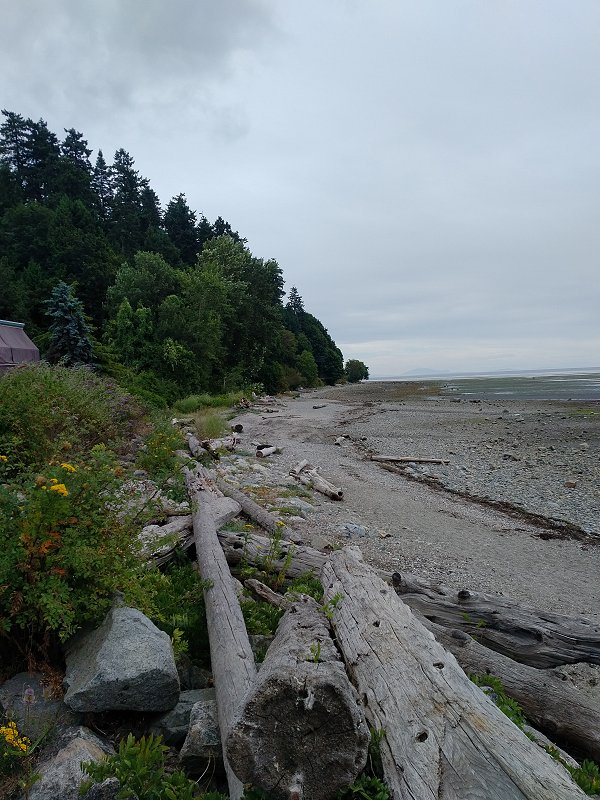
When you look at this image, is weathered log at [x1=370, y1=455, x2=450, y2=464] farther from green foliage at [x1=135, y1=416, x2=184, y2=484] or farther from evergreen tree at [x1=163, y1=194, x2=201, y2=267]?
evergreen tree at [x1=163, y1=194, x2=201, y2=267]

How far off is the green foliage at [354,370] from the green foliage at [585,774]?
112030 millimetres

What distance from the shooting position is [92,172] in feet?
215

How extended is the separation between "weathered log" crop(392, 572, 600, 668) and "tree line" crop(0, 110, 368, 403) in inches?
730

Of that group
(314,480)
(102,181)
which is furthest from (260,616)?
(102,181)

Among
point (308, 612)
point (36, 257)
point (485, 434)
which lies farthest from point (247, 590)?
point (36, 257)

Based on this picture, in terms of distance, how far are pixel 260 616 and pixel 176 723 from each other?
1.35 metres

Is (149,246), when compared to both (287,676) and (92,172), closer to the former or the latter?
(92,172)

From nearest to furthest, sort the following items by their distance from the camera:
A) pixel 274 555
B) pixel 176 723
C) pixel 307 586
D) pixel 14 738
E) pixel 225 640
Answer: pixel 14 738 < pixel 176 723 < pixel 225 640 < pixel 307 586 < pixel 274 555

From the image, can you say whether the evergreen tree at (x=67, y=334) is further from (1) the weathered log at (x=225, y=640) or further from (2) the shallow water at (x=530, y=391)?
(2) the shallow water at (x=530, y=391)

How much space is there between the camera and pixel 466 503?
37.8 ft

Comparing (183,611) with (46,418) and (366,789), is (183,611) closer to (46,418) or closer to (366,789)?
(366,789)

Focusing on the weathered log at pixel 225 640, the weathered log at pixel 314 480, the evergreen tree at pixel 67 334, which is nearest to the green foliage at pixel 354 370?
the evergreen tree at pixel 67 334

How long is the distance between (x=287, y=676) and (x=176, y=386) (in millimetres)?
28441

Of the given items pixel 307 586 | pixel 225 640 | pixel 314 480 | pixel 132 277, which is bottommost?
pixel 314 480
